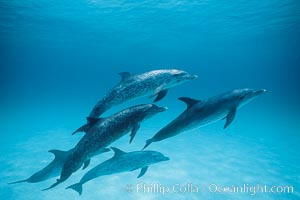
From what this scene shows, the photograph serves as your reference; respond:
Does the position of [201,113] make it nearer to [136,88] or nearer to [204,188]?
[136,88]

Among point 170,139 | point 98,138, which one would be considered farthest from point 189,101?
point 170,139

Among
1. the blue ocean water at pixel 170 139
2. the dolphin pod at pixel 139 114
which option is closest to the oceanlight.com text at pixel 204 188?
the blue ocean water at pixel 170 139

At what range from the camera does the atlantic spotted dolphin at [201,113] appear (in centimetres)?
562

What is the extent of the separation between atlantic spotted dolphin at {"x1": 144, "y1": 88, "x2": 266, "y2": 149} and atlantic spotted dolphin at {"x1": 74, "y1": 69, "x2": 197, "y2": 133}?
2.50 ft

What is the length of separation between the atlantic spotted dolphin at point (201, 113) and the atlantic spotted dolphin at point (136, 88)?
0.76 meters

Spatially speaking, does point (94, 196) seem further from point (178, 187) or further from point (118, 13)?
point (118, 13)

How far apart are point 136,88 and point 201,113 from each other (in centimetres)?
175

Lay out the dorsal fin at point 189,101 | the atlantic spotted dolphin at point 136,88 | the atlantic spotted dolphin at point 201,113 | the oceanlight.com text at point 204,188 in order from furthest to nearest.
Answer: the oceanlight.com text at point 204,188 → the atlantic spotted dolphin at point 136,88 → the dorsal fin at point 189,101 → the atlantic spotted dolphin at point 201,113

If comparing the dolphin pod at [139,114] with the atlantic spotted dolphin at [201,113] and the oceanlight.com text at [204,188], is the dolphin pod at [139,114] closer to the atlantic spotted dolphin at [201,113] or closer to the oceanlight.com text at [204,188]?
the atlantic spotted dolphin at [201,113]

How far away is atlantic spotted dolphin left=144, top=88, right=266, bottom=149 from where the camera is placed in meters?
5.62

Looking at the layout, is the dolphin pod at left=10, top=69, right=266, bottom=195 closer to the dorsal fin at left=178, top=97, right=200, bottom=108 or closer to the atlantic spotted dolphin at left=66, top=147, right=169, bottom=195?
the dorsal fin at left=178, top=97, right=200, bottom=108

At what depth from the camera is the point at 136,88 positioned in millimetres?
6121

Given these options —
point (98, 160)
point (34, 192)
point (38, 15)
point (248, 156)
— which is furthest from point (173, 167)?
point (38, 15)

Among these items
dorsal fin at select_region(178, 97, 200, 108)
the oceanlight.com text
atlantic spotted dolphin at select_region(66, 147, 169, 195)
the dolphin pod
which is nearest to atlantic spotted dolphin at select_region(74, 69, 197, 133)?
the dolphin pod
